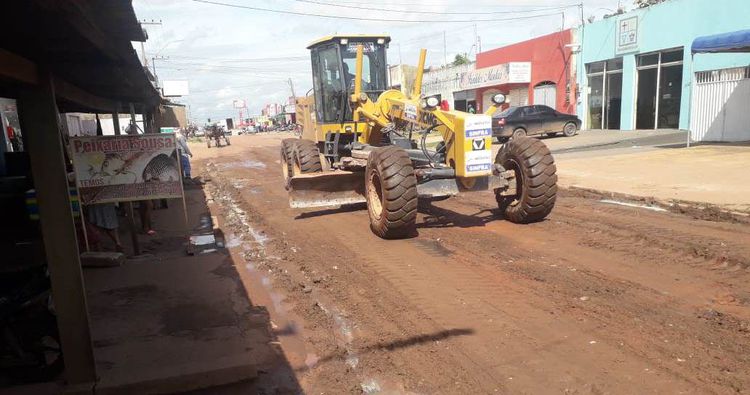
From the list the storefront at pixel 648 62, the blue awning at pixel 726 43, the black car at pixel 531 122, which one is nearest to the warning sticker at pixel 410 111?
the blue awning at pixel 726 43

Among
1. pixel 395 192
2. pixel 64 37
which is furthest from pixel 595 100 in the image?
pixel 64 37

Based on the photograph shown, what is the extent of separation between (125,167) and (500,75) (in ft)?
85.6

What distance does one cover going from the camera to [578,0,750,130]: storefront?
19219 millimetres

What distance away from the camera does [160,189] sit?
6.94 m

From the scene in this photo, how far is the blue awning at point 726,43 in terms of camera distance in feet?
46.1

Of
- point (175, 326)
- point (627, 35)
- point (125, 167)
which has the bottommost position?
point (175, 326)

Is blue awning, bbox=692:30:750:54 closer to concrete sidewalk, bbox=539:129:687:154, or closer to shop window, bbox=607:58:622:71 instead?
concrete sidewalk, bbox=539:129:687:154

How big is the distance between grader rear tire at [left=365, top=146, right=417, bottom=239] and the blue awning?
12.0 meters

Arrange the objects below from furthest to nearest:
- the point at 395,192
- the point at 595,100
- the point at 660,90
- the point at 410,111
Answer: the point at 595,100 → the point at 660,90 → the point at 410,111 → the point at 395,192

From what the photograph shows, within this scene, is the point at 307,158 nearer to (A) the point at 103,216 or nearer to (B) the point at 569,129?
(A) the point at 103,216

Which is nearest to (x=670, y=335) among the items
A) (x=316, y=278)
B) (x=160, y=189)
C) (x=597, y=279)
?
(x=597, y=279)

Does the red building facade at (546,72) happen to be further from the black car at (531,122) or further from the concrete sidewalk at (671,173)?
the concrete sidewalk at (671,173)

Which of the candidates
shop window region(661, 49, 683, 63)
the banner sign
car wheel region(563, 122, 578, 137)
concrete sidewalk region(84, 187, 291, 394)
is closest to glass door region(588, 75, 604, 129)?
car wheel region(563, 122, 578, 137)

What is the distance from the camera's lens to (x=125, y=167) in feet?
22.2
